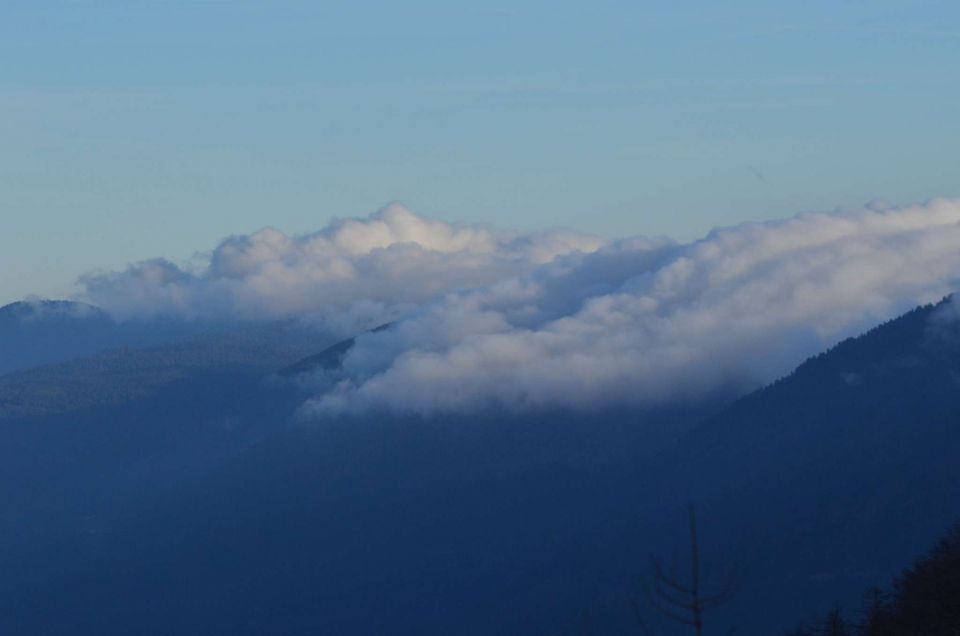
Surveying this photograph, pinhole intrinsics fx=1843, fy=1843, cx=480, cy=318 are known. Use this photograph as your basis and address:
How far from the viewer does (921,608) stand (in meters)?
68.4

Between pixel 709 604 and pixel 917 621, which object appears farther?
pixel 917 621

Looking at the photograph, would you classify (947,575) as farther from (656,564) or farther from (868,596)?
(656,564)

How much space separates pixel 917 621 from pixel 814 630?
942 centimetres

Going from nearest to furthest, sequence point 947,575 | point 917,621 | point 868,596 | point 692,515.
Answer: point 692,515
point 917,621
point 947,575
point 868,596

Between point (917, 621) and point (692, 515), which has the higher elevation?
point (692, 515)

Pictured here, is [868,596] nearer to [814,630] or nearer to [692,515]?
[814,630]

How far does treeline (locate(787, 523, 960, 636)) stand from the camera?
63938mm

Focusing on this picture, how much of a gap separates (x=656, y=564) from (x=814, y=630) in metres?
34.8

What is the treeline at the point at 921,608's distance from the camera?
6394cm

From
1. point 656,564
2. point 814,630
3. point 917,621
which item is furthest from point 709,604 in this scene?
point 814,630

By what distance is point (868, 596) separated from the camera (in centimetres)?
8581

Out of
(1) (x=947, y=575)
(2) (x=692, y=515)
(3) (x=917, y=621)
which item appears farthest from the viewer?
(1) (x=947, y=575)

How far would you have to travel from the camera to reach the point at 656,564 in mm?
42719

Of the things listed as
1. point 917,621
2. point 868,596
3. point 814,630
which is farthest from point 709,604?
point 868,596
